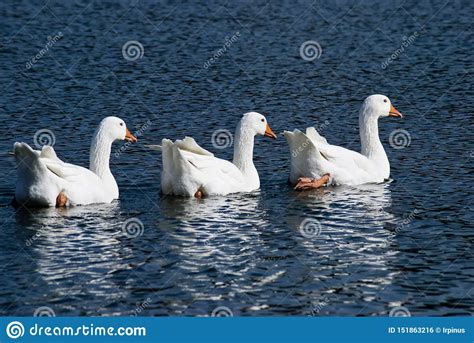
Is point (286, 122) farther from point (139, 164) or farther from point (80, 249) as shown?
point (80, 249)

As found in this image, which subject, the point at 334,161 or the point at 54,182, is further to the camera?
the point at 334,161

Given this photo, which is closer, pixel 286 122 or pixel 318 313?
pixel 318 313

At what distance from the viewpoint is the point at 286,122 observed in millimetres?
26625

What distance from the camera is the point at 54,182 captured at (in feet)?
63.9

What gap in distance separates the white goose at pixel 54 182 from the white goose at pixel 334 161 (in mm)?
3648

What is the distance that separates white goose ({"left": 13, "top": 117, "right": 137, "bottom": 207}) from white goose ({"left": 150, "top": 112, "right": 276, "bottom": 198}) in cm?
108

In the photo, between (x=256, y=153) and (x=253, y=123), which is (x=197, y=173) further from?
(x=256, y=153)

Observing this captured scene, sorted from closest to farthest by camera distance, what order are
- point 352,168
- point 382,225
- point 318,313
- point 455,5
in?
1. point 318,313
2. point 382,225
3. point 352,168
4. point 455,5

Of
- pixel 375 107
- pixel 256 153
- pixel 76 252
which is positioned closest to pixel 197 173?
pixel 256 153

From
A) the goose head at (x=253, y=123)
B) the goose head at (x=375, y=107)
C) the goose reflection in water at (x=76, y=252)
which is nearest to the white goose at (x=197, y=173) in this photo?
the goose head at (x=253, y=123)

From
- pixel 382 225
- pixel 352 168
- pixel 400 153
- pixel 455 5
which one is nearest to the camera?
pixel 382 225

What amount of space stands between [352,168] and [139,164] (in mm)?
4450

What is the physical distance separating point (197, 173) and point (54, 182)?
8.77 feet

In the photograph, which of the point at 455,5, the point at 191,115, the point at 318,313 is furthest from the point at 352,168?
the point at 455,5
